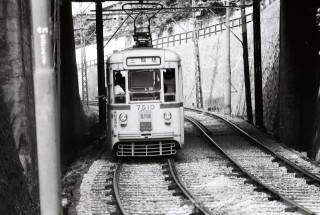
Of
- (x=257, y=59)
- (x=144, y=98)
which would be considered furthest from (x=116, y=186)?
(x=257, y=59)

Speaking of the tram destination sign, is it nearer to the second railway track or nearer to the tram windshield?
the tram windshield

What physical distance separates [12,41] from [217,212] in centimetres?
449

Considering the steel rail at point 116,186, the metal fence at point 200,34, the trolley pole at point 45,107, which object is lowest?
the steel rail at point 116,186

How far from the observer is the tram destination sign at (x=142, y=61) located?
14.5 metres

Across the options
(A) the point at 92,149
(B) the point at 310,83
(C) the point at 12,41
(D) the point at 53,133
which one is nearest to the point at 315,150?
(B) the point at 310,83

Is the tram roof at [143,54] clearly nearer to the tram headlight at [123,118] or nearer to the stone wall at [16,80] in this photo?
the tram headlight at [123,118]

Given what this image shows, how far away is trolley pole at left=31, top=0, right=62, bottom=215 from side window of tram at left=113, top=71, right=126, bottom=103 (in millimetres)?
9007

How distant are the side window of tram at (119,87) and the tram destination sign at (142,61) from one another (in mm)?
442

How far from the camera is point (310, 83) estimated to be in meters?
18.0

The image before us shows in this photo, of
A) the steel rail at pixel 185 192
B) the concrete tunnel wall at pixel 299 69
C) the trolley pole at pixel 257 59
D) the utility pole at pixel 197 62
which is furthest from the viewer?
the utility pole at pixel 197 62

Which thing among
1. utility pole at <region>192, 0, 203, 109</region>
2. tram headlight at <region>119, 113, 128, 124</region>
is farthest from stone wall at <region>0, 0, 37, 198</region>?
utility pole at <region>192, 0, 203, 109</region>

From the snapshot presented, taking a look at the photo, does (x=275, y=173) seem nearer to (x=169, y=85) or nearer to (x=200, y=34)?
(x=169, y=85)

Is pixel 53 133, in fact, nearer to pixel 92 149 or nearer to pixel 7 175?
pixel 7 175

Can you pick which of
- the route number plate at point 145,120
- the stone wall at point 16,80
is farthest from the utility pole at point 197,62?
the stone wall at point 16,80
